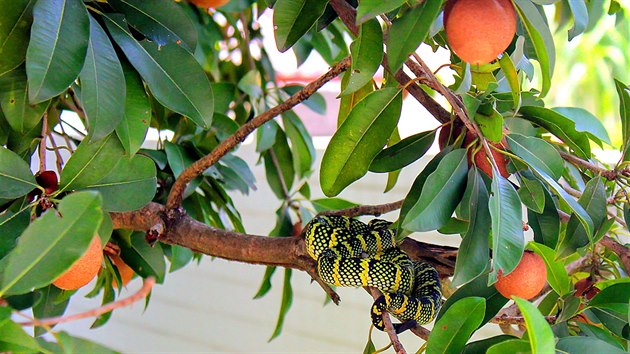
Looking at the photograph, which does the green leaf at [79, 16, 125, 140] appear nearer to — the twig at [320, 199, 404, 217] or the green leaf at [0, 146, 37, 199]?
the green leaf at [0, 146, 37, 199]

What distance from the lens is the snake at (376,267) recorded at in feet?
3.38

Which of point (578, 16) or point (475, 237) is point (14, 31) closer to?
point (475, 237)

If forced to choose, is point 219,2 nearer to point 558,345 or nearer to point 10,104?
point 10,104

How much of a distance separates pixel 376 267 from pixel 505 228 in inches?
17.2

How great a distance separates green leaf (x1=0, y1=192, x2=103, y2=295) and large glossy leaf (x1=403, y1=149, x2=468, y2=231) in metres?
0.32

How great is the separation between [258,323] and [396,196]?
736 mm

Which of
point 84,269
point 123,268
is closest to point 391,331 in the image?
point 84,269

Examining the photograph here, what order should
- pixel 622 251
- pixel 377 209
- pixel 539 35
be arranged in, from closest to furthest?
pixel 539 35 < pixel 622 251 < pixel 377 209

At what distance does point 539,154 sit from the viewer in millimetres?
799

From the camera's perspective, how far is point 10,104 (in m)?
0.82

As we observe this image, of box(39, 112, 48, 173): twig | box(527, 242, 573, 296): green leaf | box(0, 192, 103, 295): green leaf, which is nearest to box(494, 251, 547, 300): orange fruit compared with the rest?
box(527, 242, 573, 296): green leaf

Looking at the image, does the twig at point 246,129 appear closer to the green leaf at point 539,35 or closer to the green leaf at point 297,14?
the green leaf at point 297,14

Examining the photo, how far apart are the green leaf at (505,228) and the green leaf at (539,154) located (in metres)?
0.08

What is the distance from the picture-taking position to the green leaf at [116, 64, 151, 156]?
0.81 m
